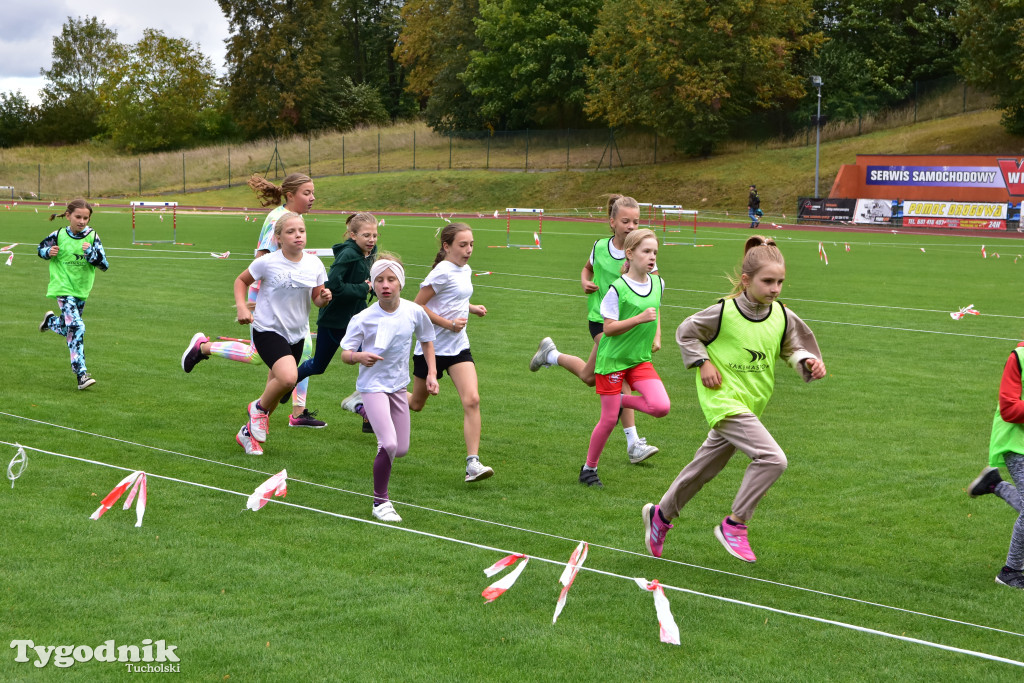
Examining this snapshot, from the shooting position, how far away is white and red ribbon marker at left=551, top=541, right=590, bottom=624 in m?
5.16

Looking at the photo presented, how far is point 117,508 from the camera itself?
6812 mm

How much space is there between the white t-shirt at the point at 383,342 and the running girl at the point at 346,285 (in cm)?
178

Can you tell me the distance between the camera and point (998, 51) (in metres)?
51.5


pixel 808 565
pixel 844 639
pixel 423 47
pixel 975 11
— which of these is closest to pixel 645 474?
pixel 808 565

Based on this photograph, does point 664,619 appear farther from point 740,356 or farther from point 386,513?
point 386,513

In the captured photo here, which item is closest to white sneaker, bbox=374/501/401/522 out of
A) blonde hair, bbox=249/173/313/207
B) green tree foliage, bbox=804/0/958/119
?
blonde hair, bbox=249/173/313/207

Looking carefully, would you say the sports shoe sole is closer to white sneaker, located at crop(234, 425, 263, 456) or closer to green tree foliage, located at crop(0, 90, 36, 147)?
white sneaker, located at crop(234, 425, 263, 456)

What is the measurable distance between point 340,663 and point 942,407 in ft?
25.7

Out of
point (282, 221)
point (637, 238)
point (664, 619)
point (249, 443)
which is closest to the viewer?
point (664, 619)

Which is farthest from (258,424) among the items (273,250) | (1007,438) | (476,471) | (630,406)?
(1007,438)

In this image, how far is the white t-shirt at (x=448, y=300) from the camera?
796cm

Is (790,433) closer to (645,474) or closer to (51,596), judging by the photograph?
(645,474)

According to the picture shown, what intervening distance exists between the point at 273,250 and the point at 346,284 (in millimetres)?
762

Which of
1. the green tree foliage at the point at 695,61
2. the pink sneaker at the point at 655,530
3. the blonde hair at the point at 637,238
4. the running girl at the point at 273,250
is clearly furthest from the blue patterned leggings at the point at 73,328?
the green tree foliage at the point at 695,61
